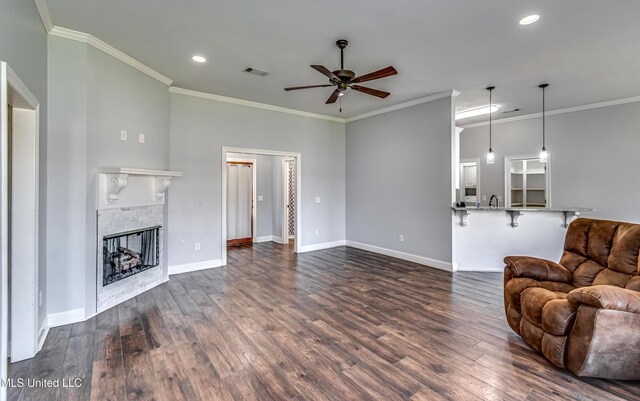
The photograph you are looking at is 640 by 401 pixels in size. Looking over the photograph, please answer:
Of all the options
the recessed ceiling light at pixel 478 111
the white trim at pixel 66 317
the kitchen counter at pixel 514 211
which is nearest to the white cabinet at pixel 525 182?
the recessed ceiling light at pixel 478 111

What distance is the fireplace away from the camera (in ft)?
11.6

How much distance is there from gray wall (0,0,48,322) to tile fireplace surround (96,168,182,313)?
1.68ft

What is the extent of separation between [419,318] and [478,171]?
5.62 metres

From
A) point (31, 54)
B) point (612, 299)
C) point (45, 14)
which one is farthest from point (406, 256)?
point (45, 14)

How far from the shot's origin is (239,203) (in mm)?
7551

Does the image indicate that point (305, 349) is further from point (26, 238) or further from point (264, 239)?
point (264, 239)

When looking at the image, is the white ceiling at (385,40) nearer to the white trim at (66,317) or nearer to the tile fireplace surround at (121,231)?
the tile fireplace surround at (121,231)

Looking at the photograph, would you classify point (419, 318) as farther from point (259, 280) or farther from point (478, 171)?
point (478, 171)

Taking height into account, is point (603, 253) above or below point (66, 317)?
above

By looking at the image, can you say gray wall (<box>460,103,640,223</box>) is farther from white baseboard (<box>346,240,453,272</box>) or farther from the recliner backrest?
the recliner backrest

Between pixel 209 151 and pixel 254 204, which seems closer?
pixel 209 151

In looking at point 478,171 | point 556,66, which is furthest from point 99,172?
point 478,171

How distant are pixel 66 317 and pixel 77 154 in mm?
1727

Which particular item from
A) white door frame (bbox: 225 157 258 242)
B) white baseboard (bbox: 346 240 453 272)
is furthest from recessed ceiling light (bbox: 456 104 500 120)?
white door frame (bbox: 225 157 258 242)
